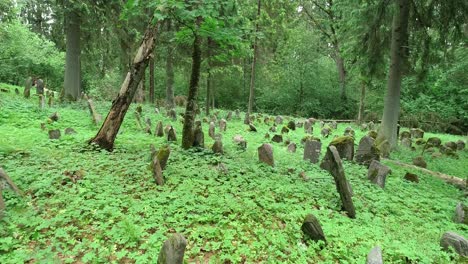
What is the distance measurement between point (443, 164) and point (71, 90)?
13.1 meters

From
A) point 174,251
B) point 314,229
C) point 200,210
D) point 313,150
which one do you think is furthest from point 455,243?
point 313,150

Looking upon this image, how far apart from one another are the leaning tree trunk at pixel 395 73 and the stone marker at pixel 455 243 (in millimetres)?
6147

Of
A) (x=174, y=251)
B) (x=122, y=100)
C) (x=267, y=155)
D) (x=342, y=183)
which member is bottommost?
(x=174, y=251)

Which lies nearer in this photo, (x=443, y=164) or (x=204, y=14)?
(x=204, y=14)

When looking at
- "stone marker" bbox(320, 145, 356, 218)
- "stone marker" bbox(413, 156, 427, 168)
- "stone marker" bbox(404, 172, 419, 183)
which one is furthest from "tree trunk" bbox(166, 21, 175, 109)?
"stone marker" bbox(320, 145, 356, 218)

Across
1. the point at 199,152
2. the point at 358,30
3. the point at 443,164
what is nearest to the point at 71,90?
the point at 199,152

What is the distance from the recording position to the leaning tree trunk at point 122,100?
247 inches

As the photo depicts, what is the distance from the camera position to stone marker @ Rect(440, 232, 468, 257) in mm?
3676

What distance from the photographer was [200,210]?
398cm

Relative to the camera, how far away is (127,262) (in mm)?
3080

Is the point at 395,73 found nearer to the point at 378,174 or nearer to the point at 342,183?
the point at 378,174

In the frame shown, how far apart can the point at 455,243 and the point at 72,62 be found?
13330mm

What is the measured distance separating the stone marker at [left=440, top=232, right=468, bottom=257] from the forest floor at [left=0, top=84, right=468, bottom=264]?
0.35 feet

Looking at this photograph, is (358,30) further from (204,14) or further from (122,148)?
(122,148)
